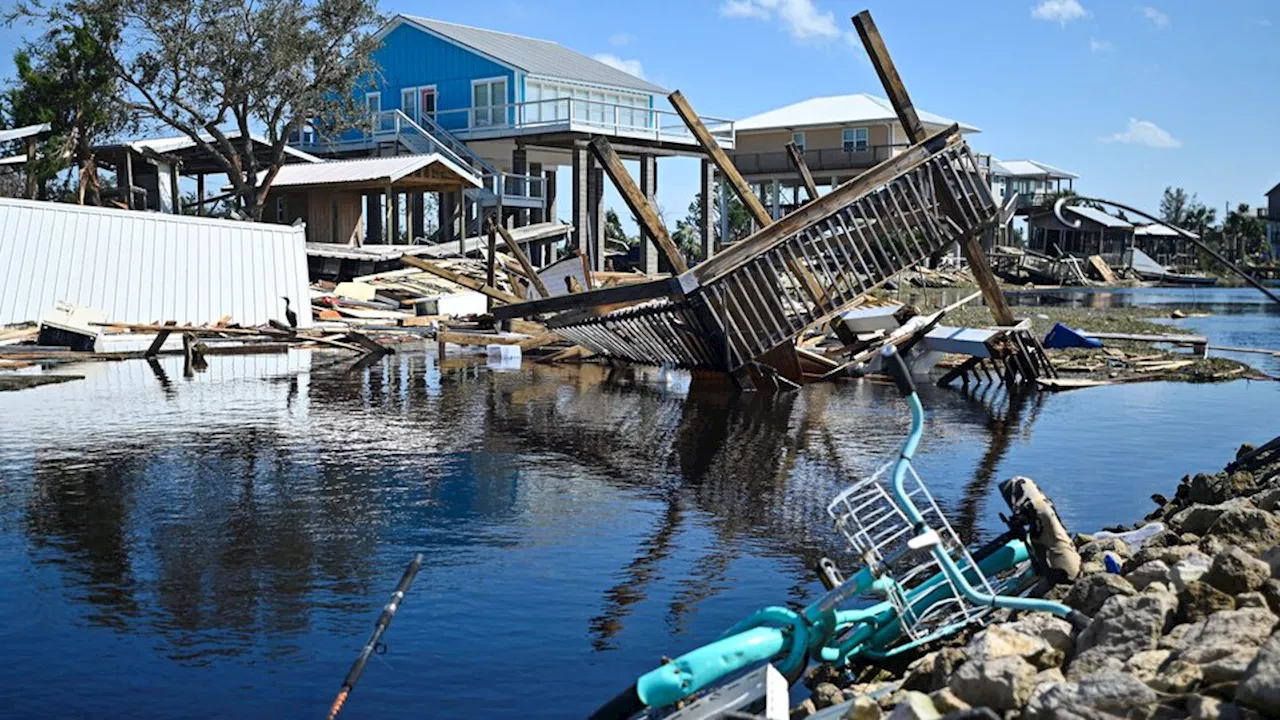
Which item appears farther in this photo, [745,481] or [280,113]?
[280,113]

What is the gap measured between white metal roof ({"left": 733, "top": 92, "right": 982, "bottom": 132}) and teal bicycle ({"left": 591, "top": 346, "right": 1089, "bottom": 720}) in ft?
225

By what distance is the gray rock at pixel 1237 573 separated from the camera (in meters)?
6.32

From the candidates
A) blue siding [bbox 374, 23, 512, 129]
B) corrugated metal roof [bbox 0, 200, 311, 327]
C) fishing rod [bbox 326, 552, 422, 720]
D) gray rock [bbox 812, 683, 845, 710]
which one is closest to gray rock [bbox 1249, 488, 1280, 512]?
gray rock [bbox 812, 683, 845, 710]

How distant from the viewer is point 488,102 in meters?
58.4

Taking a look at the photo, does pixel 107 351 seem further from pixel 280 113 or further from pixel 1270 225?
pixel 1270 225

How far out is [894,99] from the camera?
74.5ft

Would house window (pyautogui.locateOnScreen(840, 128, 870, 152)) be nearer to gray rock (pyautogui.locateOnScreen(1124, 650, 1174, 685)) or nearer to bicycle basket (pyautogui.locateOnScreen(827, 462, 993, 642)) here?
bicycle basket (pyautogui.locateOnScreen(827, 462, 993, 642))

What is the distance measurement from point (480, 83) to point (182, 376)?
3595cm

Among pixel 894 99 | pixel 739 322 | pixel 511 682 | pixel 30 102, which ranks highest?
pixel 30 102

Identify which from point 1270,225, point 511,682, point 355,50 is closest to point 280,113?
point 355,50

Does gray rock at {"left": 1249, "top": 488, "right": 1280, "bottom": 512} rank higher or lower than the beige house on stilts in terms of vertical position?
lower

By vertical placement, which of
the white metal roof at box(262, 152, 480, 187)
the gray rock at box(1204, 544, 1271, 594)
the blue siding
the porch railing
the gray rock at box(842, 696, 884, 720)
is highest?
the blue siding

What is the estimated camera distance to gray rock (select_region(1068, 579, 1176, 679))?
19.4ft

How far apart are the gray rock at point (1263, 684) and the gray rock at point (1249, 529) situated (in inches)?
97.9
